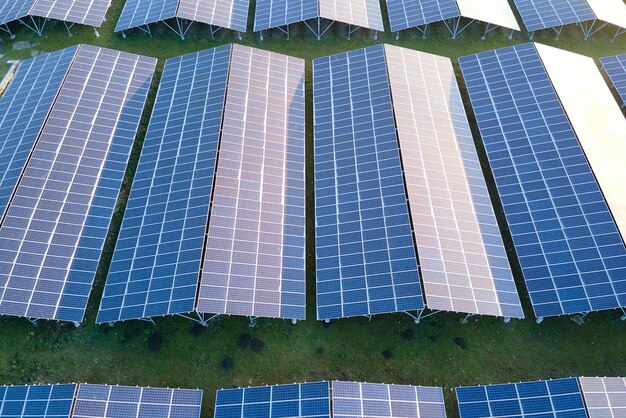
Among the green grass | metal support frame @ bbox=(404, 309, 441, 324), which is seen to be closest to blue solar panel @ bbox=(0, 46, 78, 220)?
the green grass

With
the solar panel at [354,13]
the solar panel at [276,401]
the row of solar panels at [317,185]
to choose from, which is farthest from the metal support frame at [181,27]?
the solar panel at [276,401]

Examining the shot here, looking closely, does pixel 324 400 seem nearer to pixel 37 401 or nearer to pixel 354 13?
pixel 37 401

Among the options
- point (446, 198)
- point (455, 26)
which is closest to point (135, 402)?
point (446, 198)

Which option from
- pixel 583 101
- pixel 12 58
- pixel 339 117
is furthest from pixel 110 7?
pixel 583 101

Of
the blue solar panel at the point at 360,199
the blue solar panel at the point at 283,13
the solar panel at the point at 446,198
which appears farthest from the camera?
the blue solar panel at the point at 283,13

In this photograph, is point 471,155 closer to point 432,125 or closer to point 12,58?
point 432,125

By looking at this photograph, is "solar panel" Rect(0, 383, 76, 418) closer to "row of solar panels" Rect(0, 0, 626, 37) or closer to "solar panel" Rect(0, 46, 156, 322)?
"solar panel" Rect(0, 46, 156, 322)

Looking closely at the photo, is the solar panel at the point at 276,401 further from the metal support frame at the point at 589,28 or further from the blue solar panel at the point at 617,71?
the metal support frame at the point at 589,28
